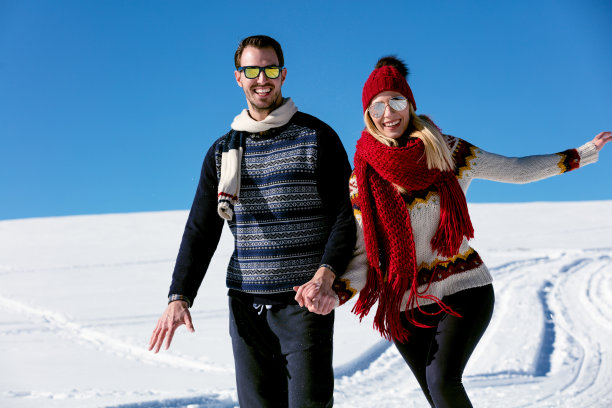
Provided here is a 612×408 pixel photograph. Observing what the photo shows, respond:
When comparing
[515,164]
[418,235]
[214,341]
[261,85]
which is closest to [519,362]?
[214,341]

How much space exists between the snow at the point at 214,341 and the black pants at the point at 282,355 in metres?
1.97

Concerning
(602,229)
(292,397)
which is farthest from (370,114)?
(602,229)

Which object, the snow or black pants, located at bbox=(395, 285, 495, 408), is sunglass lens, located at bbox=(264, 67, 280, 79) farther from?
the snow

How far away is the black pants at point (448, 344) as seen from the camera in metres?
2.38

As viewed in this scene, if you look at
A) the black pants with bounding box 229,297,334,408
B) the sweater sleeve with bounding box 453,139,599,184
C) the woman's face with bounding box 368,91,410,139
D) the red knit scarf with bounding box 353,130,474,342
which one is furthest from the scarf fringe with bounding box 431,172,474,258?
the black pants with bounding box 229,297,334,408

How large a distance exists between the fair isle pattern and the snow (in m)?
2.17

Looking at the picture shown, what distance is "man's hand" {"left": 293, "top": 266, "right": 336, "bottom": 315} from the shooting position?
7.30ft

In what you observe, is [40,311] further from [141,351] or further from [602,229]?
[602,229]

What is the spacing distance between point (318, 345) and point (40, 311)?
6669 mm

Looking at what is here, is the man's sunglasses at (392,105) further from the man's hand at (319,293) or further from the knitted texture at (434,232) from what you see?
the man's hand at (319,293)

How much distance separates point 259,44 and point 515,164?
120cm

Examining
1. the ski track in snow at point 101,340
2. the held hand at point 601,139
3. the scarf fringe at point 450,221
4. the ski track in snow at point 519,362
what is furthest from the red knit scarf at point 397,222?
the ski track in snow at point 101,340

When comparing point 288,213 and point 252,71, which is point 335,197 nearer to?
point 288,213

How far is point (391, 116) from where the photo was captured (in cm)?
252
